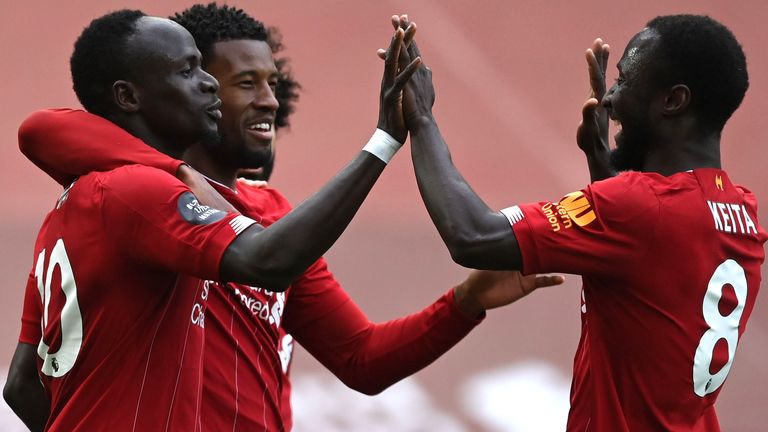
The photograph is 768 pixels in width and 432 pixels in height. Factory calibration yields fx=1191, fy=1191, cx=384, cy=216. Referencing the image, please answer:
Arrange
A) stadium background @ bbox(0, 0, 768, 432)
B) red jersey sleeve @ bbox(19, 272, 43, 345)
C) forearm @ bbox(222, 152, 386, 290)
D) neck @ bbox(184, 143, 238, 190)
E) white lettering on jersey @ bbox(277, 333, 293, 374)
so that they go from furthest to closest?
stadium background @ bbox(0, 0, 768, 432) < white lettering on jersey @ bbox(277, 333, 293, 374) < neck @ bbox(184, 143, 238, 190) < red jersey sleeve @ bbox(19, 272, 43, 345) < forearm @ bbox(222, 152, 386, 290)

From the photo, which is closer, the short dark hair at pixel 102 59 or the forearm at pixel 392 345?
the short dark hair at pixel 102 59

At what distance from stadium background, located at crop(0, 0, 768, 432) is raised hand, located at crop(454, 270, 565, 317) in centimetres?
301

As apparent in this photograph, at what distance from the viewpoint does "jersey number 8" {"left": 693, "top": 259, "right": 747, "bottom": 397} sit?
3.20 m

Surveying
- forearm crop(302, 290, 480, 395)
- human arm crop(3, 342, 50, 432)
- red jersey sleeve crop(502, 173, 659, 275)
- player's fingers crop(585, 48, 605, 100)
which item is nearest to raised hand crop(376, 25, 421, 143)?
red jersey sleeve crop(502, 173, 659, 275)

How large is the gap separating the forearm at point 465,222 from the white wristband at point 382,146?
0.41ft

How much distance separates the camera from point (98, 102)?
3309mm

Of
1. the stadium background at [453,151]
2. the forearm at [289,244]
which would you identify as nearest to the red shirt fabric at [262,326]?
the forearm at [289,244]

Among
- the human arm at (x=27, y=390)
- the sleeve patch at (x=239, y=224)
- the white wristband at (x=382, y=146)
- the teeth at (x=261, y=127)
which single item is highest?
the white wristband at (x=382, y=146)

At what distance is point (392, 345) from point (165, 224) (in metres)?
1.36

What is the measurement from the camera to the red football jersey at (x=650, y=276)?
3.13 m

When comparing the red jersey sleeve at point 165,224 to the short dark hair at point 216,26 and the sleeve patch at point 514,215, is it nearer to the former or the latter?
the sleeve patch at point 514,215

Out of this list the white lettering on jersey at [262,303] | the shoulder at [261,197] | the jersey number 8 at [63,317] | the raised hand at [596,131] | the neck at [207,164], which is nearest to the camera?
the jersey number 8 at [63,317]

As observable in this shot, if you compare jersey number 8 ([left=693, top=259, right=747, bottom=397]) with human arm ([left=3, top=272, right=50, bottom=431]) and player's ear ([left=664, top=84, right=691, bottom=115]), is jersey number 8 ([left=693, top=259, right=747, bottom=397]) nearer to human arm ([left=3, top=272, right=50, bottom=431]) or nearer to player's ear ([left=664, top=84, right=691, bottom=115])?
player's ear ([left=664, top=84, right=691, bottom=115])

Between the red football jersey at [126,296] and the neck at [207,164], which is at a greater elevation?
the neck at [207,164]
